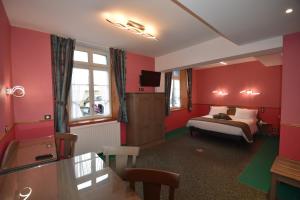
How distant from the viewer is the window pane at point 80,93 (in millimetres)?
3090

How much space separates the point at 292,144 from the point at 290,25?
69.1 inches

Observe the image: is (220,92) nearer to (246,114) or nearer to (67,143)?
(246,114)

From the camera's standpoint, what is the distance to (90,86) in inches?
131

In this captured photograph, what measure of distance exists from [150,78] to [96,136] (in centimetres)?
208

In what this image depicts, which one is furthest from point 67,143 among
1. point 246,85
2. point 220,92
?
point 246,85

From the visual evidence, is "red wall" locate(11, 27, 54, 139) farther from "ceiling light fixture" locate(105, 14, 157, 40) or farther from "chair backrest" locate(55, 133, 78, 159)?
"ceiling light fixture" locate(105, 14, 157, 40)

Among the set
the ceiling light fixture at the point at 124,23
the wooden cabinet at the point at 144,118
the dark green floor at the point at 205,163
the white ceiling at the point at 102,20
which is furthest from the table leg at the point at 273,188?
the ceiling light fixture at the point at 124,23

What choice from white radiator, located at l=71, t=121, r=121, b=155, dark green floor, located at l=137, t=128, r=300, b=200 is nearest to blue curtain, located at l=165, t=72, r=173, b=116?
dark green floor, located at l=137, t=128, r=300, b=200

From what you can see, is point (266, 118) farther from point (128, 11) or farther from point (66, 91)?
point (66, 91)

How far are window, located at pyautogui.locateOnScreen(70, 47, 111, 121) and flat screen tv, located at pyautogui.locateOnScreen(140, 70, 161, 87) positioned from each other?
934 millimetres

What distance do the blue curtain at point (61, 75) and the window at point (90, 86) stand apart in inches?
11.4

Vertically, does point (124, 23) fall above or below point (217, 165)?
above

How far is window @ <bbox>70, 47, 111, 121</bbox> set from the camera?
3.11m

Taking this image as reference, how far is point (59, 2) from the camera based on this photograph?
1.74m
